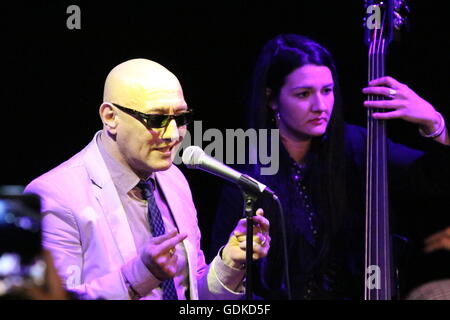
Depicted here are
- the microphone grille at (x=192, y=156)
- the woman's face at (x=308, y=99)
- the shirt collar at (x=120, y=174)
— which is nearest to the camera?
the microphone grille at (x=192, y=156)

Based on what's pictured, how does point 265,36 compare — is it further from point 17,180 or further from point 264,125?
point 17,180

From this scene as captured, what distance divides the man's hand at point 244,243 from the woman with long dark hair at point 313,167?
47cm

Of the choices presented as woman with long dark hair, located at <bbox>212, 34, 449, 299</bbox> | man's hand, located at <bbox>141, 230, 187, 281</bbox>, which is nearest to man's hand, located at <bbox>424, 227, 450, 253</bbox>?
man's hand, located at <bbox>141, 230, 187, 281</bbox>

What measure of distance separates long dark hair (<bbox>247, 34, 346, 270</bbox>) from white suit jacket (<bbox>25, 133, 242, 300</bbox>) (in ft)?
2.98

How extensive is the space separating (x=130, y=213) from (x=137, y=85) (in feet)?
1.72

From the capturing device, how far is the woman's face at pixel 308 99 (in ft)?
11.5

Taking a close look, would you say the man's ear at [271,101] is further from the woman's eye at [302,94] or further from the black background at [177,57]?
the black background at [177,57]

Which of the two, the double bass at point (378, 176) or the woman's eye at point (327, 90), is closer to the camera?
the double bass at point (378, 176)

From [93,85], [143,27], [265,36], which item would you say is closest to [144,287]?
[93,85]

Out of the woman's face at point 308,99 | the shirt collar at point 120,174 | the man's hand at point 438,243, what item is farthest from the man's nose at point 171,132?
the man's hand at point 438,243

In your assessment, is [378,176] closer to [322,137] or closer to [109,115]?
[322,137]

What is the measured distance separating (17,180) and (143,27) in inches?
38.4
